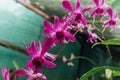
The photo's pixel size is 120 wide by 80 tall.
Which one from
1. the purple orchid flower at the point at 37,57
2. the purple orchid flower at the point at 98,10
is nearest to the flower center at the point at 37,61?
the purple orchid flower at the point at 37,57

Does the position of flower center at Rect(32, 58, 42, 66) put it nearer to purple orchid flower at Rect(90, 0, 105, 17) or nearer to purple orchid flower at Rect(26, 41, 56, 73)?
purple orchid flower at Rect(26, 41, 56, 73)

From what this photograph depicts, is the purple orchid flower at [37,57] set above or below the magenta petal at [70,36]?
below

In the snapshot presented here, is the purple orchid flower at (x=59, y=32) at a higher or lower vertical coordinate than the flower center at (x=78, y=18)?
lower

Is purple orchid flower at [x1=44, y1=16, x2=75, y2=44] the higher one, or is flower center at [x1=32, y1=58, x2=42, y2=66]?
purple orchid flower at [x1=44, y1=16, x2=75, y2=44]

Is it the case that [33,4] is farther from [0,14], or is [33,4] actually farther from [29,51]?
[29,51]

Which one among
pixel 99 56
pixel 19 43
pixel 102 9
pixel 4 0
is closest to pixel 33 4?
pixel 4 0

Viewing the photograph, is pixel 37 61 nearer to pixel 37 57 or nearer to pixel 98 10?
pixel 37 57

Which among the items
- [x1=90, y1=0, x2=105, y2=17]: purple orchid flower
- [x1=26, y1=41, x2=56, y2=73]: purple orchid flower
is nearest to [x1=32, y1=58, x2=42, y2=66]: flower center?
[x1=26, y1=41, x2=56, y2=73]: purple orchid flower

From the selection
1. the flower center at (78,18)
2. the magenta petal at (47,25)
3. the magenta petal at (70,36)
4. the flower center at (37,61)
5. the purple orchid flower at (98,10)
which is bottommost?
the flower center at (37,61)

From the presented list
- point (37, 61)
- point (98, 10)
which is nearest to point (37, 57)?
point (37, 61)

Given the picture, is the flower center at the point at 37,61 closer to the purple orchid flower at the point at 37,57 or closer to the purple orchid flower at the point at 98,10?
the purple orchid flower at the point at 37,57

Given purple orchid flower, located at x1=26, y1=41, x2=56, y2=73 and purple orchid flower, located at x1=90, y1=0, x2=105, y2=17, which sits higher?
purple orchid flower, located at x1=90, y1=0, x2=105, y2=17

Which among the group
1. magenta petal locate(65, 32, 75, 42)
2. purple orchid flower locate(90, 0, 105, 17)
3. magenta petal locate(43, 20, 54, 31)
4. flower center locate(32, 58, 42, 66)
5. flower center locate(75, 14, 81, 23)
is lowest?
flower center locate(32, 58, 42, 66)

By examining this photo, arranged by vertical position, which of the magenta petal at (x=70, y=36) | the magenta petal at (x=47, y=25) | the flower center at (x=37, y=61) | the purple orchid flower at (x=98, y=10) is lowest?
the flower center at (x=37, y=61)
